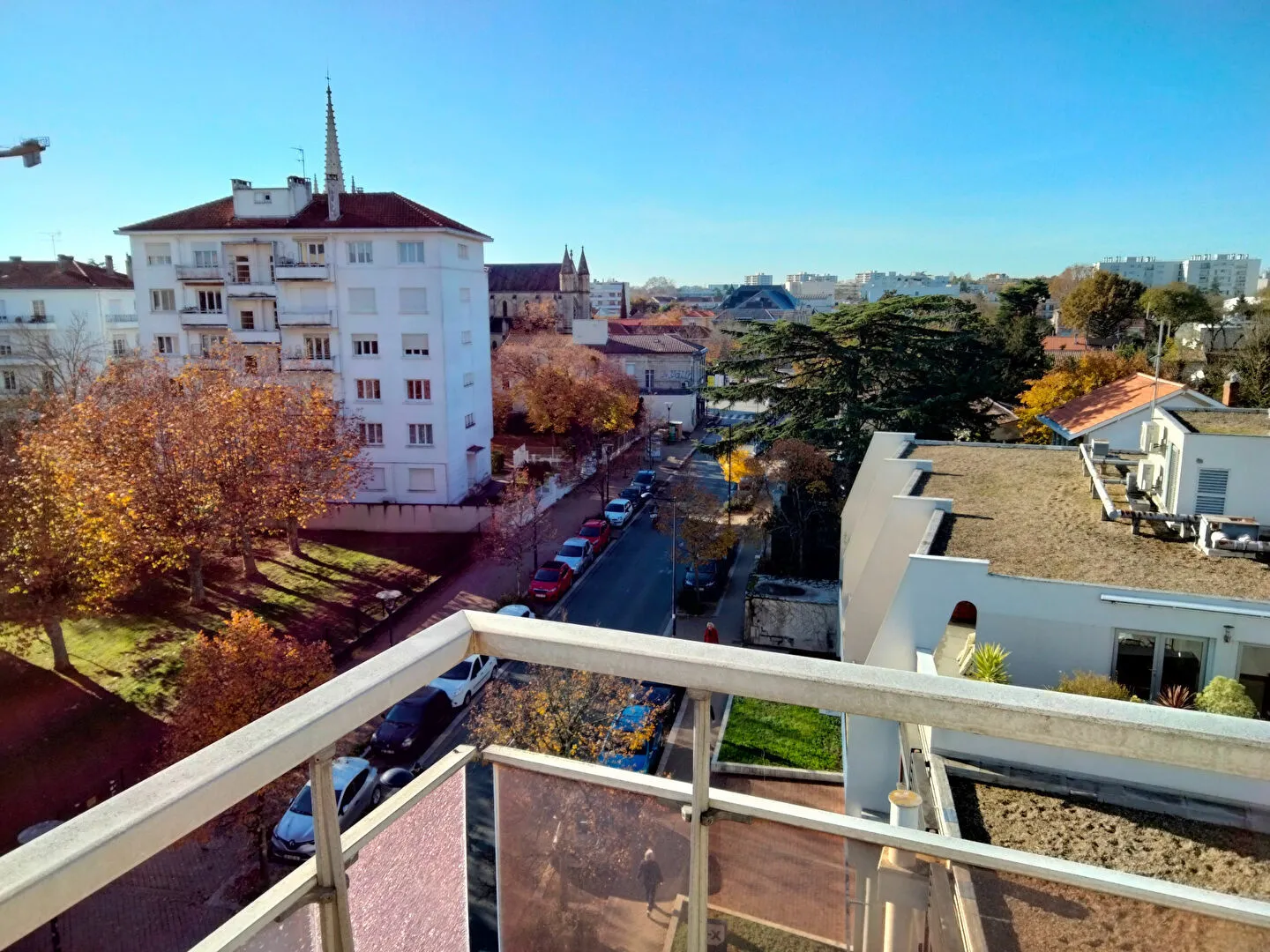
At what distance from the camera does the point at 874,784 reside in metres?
10.9

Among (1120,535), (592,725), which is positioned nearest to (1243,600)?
(1120,535)

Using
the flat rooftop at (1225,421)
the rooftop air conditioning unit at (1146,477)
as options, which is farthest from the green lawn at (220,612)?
the flat rooftop at (1225,421)

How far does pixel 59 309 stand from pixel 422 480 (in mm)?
25824

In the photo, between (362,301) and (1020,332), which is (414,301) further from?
(1020,332)

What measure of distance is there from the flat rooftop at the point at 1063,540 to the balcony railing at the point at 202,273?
24535 millimetres

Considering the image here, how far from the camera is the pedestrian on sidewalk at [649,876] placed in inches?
80.4

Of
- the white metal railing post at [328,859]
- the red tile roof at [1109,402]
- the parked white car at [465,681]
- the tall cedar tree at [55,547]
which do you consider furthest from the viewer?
the red tile roof at [1109,402]

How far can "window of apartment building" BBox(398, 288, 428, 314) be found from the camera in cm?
2783

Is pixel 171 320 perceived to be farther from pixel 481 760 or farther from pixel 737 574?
pixel 481 760

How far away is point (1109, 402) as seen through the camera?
80.2ft

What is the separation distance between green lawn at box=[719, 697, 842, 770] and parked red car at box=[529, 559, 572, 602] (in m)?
7.91

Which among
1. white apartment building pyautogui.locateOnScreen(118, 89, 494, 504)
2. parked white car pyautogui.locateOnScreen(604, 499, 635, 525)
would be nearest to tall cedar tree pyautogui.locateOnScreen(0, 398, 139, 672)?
white apartment building pyautogui.locateOnScreen(118, 89, 494, 504)

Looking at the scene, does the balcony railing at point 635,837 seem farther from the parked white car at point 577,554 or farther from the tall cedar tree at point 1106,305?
the tall cedar tree at point 1106,305

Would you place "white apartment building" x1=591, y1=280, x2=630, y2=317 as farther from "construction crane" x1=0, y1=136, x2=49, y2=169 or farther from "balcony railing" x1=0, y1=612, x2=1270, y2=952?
"balcony railing" x1=0, y1=612, x2=1270, y2=952
